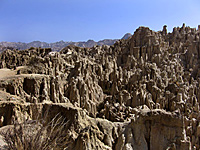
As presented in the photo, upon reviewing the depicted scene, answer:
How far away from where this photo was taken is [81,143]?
6625 mm

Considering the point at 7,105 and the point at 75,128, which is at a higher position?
the point at 7,105

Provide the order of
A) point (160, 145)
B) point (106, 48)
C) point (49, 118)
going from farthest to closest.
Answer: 1. point (106, 48)
2. point (49, 118)
3. point (160, 145)

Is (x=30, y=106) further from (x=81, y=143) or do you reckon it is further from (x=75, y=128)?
(x=81, y=143)

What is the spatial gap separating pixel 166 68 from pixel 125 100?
1130 cm

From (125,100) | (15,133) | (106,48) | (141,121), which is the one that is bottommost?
(125,100)

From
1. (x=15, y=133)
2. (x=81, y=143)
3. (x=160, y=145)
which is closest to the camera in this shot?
(x=15, y=133)

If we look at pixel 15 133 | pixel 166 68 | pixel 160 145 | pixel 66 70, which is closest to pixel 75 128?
pixel 160 145

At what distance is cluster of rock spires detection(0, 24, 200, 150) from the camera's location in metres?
8.03

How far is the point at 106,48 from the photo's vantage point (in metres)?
35.3

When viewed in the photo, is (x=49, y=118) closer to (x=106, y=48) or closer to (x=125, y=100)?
(x=125, y=100)

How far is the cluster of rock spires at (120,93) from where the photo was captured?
803cm

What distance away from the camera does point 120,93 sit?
17953mm

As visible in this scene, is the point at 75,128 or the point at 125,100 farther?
the point at 125,100

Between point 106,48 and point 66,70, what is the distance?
581 inches
